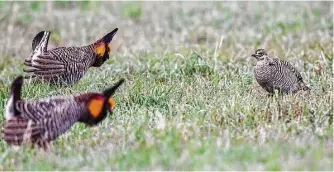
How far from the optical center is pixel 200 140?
18.8 feet

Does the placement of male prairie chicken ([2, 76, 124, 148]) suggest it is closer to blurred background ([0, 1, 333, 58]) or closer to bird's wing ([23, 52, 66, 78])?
bird's wing ([23, 52, 66, 78])

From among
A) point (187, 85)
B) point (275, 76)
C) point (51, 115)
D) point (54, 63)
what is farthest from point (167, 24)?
point (51, 115)

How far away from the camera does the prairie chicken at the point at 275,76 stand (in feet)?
24.6

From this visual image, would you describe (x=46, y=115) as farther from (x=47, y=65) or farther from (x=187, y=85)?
(x=187, y=85)

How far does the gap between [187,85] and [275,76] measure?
91 centimetres

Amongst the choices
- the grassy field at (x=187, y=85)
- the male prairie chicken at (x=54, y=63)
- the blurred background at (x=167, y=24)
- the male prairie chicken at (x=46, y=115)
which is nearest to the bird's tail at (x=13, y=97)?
the male prairie chicken at (x=46, y=115)

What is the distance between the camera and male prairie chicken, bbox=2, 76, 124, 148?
575cm

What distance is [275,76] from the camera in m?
7.52

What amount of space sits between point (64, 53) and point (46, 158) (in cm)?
264

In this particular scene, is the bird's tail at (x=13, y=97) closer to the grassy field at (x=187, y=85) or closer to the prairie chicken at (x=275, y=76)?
the grassy field at (x=187, y=85)

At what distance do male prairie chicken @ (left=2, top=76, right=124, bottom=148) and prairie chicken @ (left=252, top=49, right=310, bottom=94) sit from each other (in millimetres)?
2094

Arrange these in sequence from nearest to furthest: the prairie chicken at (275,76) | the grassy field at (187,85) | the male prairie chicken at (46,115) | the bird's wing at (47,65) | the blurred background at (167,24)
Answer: the grassy field at (187,85) → the male prairie chicken at (46,115) → the prairie chicken at (275,76) → the bird's wing at (47,65) → the blurred background at (167,24)

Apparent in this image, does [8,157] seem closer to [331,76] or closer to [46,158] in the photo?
[46,158]

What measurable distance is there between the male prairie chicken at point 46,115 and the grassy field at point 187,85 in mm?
116
